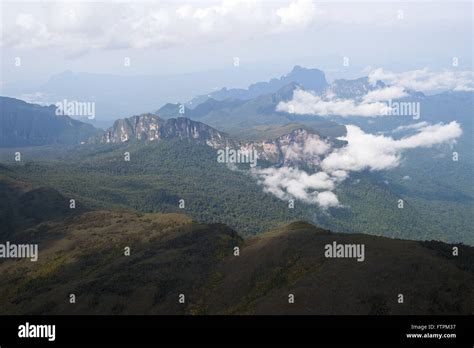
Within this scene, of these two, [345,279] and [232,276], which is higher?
[345,279]
